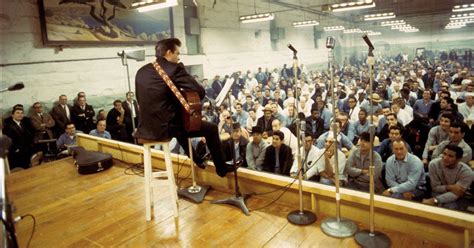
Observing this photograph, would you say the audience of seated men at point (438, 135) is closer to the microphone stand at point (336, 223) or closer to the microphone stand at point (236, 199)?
the microphone stand at point (336, 223)

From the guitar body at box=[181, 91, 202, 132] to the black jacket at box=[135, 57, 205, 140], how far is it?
0.04m

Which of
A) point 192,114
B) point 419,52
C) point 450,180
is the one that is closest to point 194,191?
point 192,114

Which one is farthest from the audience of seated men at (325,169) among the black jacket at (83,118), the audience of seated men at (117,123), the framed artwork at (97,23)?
the framed artwork at (97,23)

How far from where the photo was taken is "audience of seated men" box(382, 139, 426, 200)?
340cm

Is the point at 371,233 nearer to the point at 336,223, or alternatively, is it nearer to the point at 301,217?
the point at 336,223

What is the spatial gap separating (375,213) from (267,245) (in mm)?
790

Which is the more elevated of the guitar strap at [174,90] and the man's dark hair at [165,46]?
the man's dark hair at [165,46]

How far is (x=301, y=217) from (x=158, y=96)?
135 cm

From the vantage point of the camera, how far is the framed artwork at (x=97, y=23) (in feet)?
20.9

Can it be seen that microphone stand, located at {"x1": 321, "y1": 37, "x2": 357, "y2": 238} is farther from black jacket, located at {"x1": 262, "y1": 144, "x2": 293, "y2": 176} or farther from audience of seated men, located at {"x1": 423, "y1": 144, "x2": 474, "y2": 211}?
black jacket, located at {"x1": 262, "y1": 144, "x2": 293, "y2": 176}

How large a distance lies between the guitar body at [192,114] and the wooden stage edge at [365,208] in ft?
2.23

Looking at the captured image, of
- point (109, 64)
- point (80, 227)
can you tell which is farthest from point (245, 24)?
point (80, 227)

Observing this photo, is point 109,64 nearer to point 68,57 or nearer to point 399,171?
point 68,57

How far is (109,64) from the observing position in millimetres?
7473
